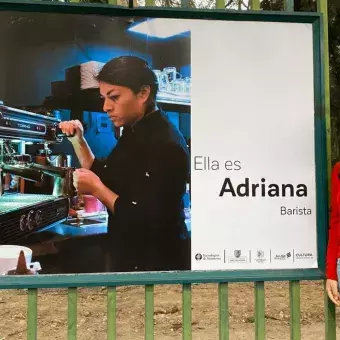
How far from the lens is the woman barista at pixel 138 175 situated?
2387mm

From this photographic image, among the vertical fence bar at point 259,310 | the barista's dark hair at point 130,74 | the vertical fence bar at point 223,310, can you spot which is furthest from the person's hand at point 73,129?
the vertical fence bar at point 259,310

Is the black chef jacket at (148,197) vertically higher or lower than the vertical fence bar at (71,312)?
higher

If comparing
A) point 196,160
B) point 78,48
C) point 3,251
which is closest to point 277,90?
point 196,160

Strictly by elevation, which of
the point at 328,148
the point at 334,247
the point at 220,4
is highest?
the point at 220,4

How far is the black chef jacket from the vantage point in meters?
2.38

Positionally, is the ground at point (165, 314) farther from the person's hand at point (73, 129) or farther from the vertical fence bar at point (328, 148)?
the person's hand at point (73, 129)

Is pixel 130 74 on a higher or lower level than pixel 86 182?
higher

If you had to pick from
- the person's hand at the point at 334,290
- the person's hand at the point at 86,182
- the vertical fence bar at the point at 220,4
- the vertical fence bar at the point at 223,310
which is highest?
the vertical fence bar at the point at 220,4

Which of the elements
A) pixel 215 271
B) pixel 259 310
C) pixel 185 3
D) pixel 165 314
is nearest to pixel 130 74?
pixel 185 3

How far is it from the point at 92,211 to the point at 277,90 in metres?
1.20

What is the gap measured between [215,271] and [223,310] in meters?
0.22

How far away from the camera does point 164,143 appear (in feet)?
8.00

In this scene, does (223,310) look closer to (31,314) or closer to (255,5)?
(31,314)

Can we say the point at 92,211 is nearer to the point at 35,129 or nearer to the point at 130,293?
the point at 35,129
